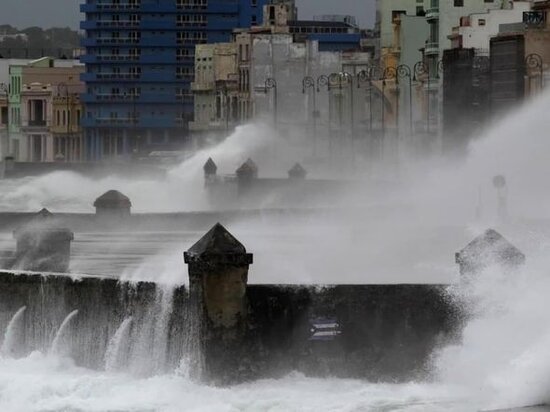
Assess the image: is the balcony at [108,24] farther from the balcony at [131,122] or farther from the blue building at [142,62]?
the balcony at [131,122]

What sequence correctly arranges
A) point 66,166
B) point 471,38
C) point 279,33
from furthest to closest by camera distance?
point 279,33 < point 66,166 < point 471,38

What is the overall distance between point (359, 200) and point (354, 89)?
50.7 m

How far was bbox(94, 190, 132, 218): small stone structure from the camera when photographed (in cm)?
4119

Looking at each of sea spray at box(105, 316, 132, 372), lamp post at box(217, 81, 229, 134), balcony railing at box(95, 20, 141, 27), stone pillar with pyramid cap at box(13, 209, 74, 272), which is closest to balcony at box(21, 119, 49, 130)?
balcony railing at box(95, 20, 141, 27)

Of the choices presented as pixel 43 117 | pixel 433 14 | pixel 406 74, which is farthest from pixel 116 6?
pixel 406 74

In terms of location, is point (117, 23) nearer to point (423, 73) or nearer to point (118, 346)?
point (423, 73)

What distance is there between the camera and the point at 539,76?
67250 mm

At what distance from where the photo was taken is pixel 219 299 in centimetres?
2425

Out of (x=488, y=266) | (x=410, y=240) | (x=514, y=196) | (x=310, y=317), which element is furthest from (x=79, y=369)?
(x=514, y=196)

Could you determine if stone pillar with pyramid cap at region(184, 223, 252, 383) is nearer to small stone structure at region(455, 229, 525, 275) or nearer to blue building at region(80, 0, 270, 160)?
small stone structure at region(455, 229, 525, 275)

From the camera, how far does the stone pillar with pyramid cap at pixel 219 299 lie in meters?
24.0

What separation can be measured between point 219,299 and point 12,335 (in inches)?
191

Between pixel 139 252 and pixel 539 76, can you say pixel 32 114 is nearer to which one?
pixel 539 76

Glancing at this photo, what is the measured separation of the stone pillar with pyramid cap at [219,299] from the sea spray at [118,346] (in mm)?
1668
